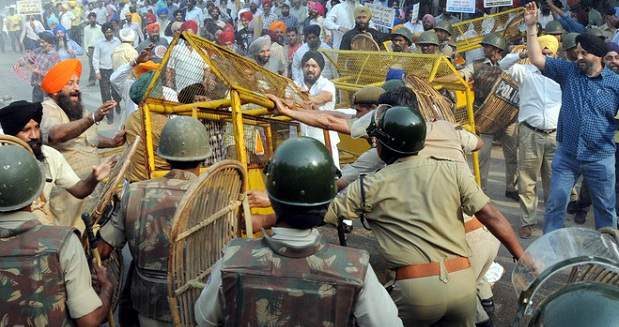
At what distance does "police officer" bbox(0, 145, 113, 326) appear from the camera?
2.45m

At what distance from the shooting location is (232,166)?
2957 mm

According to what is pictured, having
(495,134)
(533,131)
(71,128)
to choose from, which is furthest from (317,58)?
(71,128)

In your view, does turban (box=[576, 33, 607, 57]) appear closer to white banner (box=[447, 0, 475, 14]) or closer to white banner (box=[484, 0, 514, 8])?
white banner (box=[484, 0, 514, 8])

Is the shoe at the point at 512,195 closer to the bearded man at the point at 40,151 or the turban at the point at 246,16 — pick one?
the bearded man at the point at 40,151

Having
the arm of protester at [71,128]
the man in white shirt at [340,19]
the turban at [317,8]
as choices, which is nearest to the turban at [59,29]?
the turban at [317,8]

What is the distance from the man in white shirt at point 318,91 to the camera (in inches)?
242

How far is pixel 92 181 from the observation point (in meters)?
3.89

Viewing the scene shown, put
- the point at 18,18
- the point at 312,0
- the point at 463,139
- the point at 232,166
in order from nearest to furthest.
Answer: the point at 232,166
the point at 463,139
the point at 312,0
the point at 18,18

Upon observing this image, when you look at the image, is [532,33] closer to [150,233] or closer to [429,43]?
[429,43]

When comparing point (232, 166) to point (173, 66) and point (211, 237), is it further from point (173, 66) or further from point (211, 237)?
point (173, 66)

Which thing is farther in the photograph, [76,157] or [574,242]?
[76,157]

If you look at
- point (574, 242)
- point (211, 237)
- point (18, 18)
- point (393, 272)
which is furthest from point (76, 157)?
point (18, 18)

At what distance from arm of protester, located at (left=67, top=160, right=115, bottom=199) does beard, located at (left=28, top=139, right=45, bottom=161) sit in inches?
10.8

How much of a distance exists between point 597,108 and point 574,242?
3.44m
